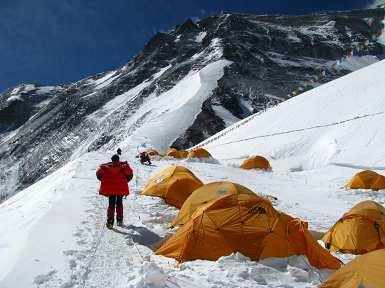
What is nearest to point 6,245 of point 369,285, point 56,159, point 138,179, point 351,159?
point 369,285

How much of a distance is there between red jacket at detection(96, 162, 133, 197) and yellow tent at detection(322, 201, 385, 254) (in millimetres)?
5767

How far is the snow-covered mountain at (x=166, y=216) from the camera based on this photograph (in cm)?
936

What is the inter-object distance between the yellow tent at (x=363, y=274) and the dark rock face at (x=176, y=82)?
81.8 meters

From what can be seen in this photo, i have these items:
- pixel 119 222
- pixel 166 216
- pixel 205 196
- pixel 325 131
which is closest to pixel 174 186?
pixel 166 216

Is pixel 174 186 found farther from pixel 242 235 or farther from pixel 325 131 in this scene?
pixel 325 131

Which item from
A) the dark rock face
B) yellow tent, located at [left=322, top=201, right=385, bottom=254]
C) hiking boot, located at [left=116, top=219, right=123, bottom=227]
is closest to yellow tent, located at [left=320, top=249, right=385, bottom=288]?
yellow tent, located at [left=322, top=201, right=385, bottom=254]

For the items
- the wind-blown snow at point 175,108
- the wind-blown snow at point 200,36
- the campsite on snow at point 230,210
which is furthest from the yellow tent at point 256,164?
the wind-blown snow at point 200,36

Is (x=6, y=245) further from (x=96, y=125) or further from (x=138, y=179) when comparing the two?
(x=96, y=125)

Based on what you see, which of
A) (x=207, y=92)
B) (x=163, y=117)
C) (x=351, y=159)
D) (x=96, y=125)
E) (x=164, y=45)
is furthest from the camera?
(x=164, y=45)

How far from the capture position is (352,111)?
4394 centimetres

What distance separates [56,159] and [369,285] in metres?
122

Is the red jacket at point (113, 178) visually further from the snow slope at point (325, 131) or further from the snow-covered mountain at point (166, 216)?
the snow slope at point (325, 131)

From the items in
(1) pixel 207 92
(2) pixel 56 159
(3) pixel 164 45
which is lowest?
(2) pixel 56 159

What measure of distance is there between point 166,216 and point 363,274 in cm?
799
